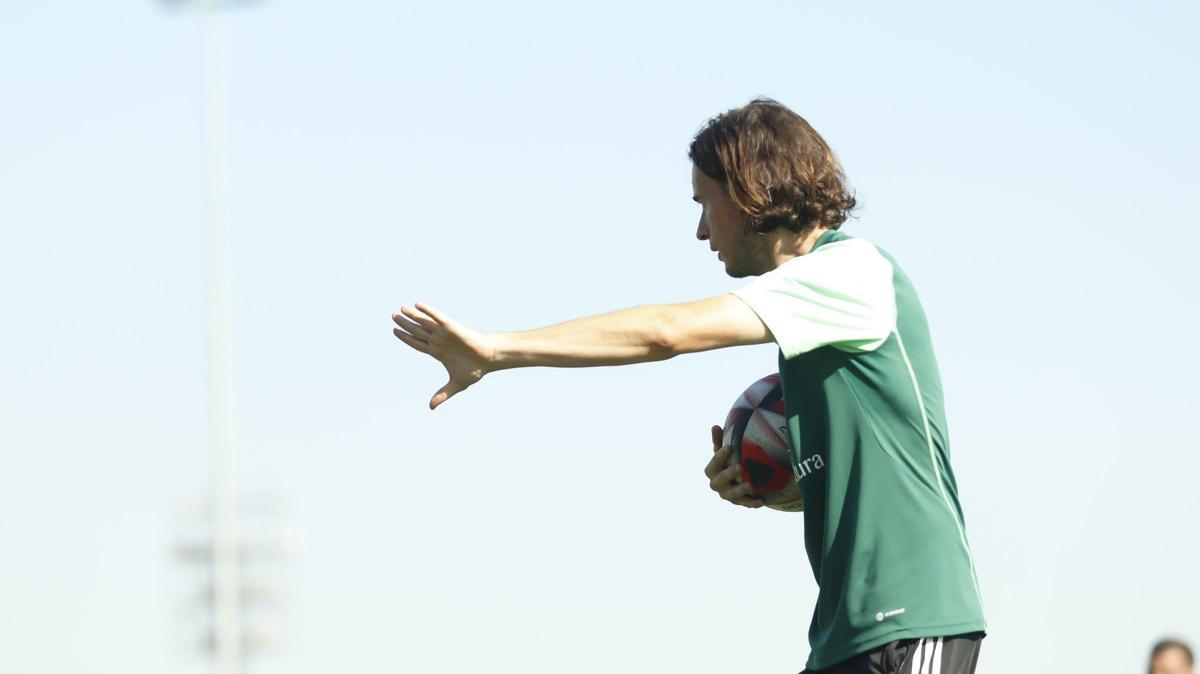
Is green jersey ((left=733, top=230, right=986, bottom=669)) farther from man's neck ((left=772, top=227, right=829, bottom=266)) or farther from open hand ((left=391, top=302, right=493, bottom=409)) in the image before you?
open hand ((left=391, top=302, right=493, bottom=409))

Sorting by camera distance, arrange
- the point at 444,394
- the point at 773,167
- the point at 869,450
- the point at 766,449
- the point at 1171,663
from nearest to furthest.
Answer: the point at 444,394 → the point at 869,450 → the point at 773,167 → the point at 766,449 → the point at 1171,663

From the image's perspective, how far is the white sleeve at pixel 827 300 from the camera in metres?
5.15

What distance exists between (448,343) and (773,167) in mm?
1317

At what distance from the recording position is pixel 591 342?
495 centimetres

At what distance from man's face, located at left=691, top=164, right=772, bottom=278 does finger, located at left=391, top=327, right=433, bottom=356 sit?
119cm

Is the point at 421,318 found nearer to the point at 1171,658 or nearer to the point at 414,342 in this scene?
the point at 414,342

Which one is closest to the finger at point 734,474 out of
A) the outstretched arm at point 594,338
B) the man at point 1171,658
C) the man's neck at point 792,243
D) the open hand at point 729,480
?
the open hand at point 729,480

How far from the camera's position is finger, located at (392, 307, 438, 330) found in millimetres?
5043

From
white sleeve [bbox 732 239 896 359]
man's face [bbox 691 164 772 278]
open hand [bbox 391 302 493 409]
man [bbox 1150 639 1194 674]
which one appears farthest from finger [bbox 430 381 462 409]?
man [bbox 1150 639 1194 674]

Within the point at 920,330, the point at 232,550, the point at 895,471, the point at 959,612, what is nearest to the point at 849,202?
the point at 920,330

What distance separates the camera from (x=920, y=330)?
17.9 ft

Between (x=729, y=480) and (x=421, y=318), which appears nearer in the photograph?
(x=421, y=318)

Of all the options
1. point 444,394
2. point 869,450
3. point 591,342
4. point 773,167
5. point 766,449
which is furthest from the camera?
point 766,449

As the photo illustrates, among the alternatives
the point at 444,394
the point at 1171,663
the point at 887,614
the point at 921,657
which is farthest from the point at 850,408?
the point at 1171,663
